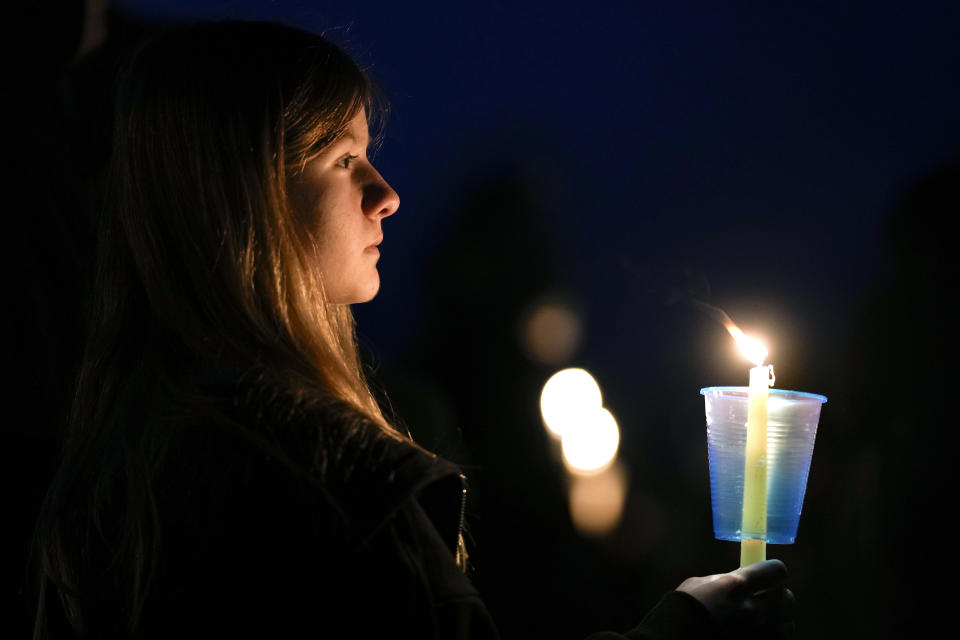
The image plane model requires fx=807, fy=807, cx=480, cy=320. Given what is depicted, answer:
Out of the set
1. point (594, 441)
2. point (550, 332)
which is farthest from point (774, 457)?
point (550, 332)

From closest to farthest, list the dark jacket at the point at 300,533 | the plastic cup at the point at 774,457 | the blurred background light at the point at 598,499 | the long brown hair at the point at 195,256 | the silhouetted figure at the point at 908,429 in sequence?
the dark jacket at the point at 300,533 < the long brown hair at the point at 195,256 < the plastic cup at the point at 774,457 < the silhouetted figure at the point at 908,429 < the blurred background light at the point at 598,499

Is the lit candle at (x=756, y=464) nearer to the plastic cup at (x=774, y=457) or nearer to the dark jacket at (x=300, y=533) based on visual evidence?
the plastic cup at (x=774, y=457)

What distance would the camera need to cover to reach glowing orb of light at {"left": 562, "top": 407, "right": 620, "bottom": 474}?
3934mm

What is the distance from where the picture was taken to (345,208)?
1430 mm

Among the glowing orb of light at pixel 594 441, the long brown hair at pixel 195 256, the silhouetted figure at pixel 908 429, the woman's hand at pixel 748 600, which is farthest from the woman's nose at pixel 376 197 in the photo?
the glowing orb of light at pixel 594 441

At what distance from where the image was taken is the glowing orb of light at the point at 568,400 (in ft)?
13.2

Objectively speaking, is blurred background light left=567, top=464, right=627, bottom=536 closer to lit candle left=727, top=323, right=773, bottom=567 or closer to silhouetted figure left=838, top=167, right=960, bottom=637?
silhouetted figure left=838, top=167, right=960, bottom=637

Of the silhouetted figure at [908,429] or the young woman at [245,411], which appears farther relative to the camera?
the silhouetted figure at [908,429]

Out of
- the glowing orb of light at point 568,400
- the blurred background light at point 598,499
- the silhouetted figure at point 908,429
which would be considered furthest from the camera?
the glowing orb of light at point 568,400

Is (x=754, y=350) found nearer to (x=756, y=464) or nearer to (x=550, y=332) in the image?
(x=756, y=464)

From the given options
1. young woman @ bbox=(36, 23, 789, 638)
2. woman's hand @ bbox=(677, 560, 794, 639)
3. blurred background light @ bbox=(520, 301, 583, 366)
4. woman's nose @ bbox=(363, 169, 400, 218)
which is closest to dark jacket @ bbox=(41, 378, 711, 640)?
young woman @ bbox=(36, 23, 789, 638)

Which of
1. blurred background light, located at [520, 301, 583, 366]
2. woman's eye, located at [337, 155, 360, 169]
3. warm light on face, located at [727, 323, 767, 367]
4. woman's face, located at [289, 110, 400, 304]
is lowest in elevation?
blurred background light, located at [520, 301, 583, 366]

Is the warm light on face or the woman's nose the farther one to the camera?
the woman's nose

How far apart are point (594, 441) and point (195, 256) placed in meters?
2.98
